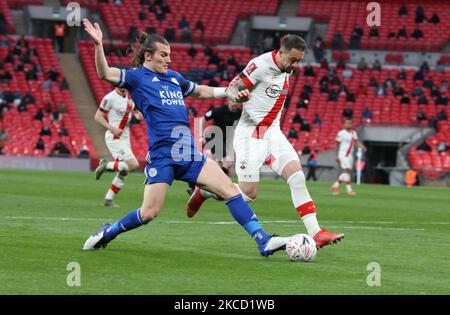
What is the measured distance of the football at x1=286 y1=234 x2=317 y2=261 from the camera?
9.59m

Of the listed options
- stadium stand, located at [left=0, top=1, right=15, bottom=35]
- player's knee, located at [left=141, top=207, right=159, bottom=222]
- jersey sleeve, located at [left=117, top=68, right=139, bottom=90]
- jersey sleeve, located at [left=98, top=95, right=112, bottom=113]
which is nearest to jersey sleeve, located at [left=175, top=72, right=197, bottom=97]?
jersey sleeve, located at [left=117, top=68, right=139, bottom=90]

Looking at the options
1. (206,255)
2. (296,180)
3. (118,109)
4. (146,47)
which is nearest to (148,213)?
(206,255)

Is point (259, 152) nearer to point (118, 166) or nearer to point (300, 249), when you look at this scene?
point (300, 249)

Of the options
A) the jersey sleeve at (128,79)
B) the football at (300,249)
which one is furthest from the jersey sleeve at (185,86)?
the football at (300,249)

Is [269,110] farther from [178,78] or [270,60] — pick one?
[178,78]

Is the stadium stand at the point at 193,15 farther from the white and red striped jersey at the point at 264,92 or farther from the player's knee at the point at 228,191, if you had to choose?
the player's knee at the point at 228,191

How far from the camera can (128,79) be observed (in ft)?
32.4

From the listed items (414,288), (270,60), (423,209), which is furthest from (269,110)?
(423,209)

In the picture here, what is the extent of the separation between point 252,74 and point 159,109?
2.25 metres

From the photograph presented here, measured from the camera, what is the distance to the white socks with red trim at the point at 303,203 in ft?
36.4

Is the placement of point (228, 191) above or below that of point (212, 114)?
below

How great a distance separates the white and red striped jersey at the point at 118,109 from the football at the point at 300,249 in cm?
978

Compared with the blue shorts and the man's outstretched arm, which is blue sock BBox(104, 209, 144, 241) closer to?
the blue shorts

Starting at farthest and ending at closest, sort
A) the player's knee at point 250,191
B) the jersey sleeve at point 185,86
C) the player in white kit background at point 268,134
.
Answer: the player's knee at point 250,191, the player in white kit background at point 268,134, the jersey sleeve at point 185,86
